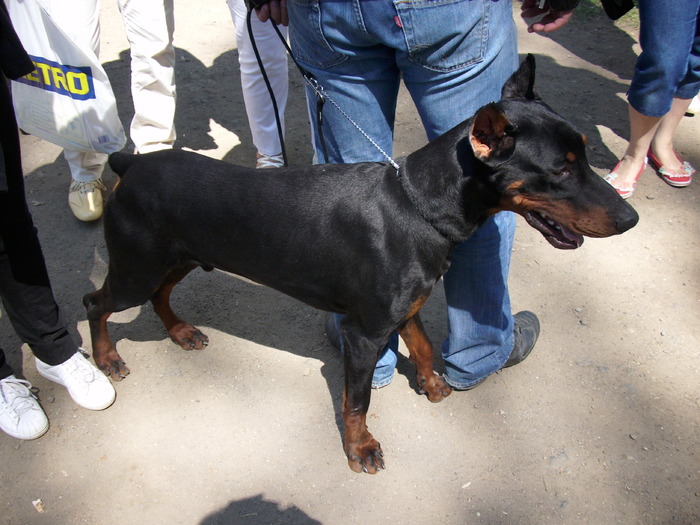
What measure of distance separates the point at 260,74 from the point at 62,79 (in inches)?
56.8

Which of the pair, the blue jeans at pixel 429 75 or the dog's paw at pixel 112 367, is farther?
the dog's paw at pixel 112 367

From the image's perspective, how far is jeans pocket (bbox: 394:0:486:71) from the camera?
228 cm

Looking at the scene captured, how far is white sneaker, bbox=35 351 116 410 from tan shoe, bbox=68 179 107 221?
1.49m

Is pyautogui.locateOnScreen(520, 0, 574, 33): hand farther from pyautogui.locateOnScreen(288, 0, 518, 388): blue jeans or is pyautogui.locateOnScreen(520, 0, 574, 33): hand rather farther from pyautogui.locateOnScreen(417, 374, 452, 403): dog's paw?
pyautogui.locateOnScreen(417, 374, 452, 403): dog's paw

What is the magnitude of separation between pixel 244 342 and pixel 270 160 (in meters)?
1.79

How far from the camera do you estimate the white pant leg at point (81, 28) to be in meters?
3.88

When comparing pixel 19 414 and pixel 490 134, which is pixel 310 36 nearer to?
pixel 490 134

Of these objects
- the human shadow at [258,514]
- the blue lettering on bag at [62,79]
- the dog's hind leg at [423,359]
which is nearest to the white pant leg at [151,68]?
the blue lettering on bag at [62,79]

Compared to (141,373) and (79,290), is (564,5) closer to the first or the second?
(141,373)

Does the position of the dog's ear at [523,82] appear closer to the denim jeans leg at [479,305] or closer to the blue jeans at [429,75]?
the blue jeans at [429,75]

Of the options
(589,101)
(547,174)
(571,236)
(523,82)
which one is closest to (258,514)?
(571,236)

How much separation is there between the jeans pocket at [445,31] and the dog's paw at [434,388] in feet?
5.51

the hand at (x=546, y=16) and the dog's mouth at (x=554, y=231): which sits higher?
the hand at (x=546, y=16)

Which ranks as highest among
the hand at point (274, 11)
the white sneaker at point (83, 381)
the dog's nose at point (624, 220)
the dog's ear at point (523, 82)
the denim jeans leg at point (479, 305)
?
the hand at point (274, 11)
